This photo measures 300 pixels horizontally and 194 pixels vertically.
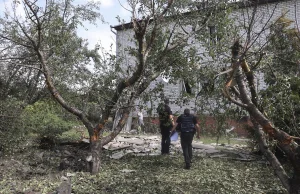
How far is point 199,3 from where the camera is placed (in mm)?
8812

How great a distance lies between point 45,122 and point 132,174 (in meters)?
3.95


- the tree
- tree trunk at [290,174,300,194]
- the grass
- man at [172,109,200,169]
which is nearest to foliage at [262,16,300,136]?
the tree

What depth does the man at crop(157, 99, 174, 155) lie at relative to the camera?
8.88m

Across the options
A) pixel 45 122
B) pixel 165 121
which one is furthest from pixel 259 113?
pixel 45 122

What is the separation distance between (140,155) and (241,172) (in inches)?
128

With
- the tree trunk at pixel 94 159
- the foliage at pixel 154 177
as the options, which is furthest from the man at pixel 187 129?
the tree trunk at pixel 94 159

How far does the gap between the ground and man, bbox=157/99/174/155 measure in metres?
0.41

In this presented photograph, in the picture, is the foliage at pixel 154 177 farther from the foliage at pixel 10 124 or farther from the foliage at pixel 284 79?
the foliage at pixel 284 79

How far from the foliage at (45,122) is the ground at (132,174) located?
0.56m

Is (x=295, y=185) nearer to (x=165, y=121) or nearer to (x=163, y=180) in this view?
(x=163, y=180)

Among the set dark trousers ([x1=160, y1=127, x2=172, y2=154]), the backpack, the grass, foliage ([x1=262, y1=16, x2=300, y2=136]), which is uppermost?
foliage ([x1=262, y1=16, x2=300, y2=136])

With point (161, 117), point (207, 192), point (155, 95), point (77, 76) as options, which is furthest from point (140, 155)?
point (207, 192)

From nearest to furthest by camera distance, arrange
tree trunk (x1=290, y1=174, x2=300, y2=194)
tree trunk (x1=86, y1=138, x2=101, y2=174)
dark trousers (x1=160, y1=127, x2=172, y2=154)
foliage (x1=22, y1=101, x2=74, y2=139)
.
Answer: tree trunk (x1=290, y1=174, x2=300, y2=194), tree trunk (x1=86, y1=138, x2=101, y2=174), dark trousers (x1=160, y1=127, x2=172, y2=154), foliage (x1=22, y1=101, x2=74, y2=139)

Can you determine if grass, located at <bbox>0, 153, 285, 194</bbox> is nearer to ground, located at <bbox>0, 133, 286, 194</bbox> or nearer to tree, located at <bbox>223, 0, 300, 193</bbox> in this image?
ground, located at <bbox>0, 133, 286, 194</bbox>
